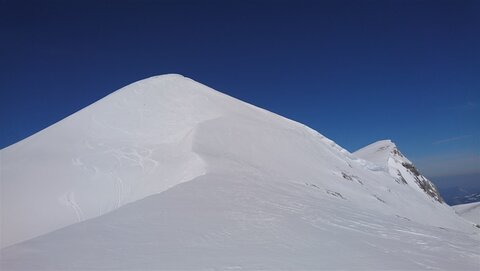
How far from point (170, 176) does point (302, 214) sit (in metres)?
6.17

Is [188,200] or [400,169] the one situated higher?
[400,169]

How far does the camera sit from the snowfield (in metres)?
6.32

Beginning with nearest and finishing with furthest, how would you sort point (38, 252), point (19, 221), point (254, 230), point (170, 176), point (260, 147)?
point (38, 252), point (254, 230), point (19, 221), point (170, 176), point (260, 147)

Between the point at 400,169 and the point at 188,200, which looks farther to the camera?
the point at 400,169

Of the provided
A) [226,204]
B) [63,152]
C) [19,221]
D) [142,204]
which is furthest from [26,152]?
[226,204]

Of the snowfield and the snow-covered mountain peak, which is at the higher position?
the snow-covered mountain peak

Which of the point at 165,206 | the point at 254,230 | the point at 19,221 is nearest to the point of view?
the point at 254,230

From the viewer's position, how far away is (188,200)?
9961 mm

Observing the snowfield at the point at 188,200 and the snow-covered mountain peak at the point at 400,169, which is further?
the snow-covered mountain peak at the point at 400,169

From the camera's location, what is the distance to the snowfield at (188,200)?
6324mm

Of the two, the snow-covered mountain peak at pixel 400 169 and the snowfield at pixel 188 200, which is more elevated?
the snow-covered mountain peak at pixel 400 169

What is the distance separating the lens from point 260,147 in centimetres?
2241

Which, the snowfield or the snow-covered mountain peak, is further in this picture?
the snow-covered mountain peak

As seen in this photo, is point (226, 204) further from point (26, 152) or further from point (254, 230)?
point (26, 152)
